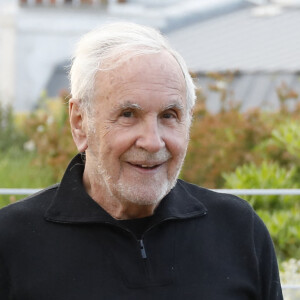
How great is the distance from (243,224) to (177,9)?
23.2 meters

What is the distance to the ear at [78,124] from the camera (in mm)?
2371

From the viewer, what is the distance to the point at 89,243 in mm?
2328

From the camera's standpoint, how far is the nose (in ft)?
7.34

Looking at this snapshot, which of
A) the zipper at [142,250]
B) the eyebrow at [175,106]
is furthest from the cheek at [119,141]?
the zipper at [142,250]

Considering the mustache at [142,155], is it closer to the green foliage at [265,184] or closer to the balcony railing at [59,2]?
the green foliage at [265,184]

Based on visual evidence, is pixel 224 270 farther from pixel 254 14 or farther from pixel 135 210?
pixel 254 14

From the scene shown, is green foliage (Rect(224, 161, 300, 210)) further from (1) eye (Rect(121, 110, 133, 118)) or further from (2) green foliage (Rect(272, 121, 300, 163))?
(1) eye (Rect(121, 110, 133, 118))

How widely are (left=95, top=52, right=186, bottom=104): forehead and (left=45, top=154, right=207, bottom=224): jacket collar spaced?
29 centimetres

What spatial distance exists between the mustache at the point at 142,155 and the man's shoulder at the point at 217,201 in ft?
1.00

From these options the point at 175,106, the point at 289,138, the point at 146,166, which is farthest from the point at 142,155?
the point at 289,138

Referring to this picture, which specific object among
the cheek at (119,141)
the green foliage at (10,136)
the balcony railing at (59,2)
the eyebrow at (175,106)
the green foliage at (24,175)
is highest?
the eyebrow at (175,106)

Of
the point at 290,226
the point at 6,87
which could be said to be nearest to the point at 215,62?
the point at 6,87

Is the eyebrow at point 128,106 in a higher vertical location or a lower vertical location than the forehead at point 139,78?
lower

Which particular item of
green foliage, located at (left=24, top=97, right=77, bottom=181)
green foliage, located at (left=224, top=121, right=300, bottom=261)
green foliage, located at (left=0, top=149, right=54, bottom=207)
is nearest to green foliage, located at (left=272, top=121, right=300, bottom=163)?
green foliage, located at (left=224, top=121, right=300, bottom=261)
